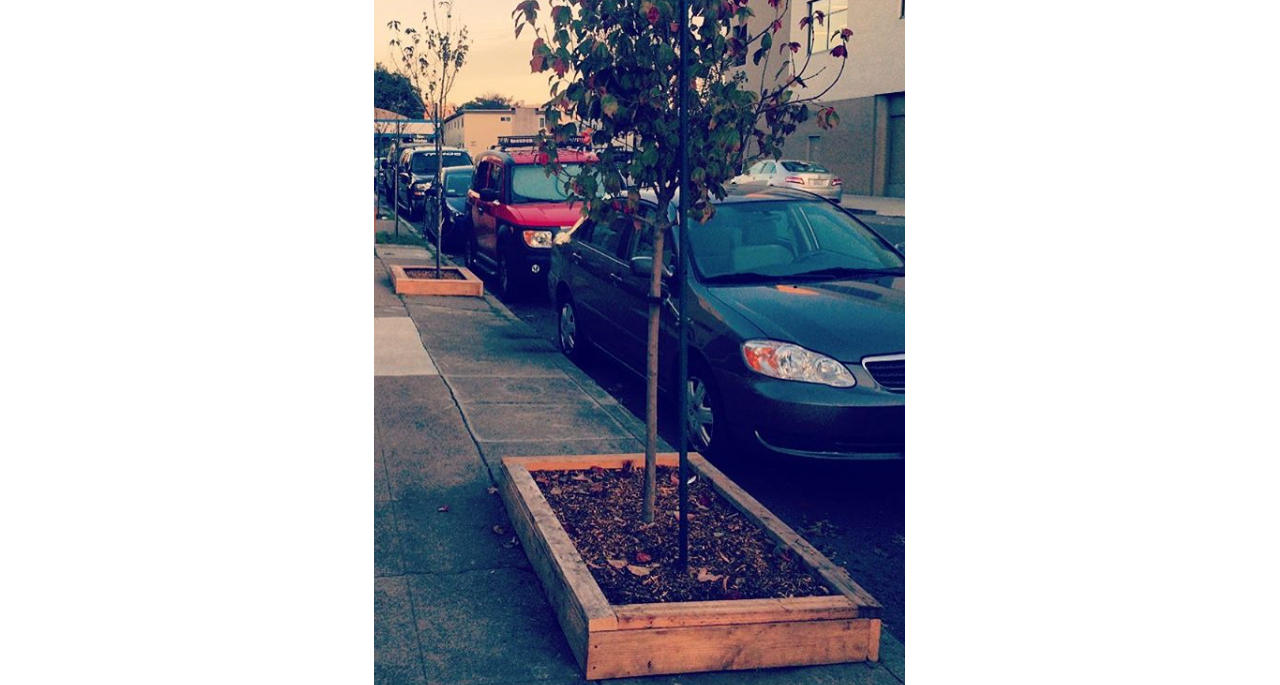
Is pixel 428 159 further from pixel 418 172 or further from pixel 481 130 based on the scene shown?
pixel 481 130

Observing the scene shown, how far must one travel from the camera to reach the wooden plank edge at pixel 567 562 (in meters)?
3.69

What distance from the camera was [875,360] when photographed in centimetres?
576

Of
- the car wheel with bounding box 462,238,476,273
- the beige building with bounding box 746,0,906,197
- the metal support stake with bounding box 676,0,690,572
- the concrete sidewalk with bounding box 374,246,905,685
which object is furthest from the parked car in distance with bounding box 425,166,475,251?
the metal support stake with bounding box 676,0,690,572

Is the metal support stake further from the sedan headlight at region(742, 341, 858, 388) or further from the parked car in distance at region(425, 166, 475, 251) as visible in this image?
the parked car in distance at region(425, 166, 475, 251)

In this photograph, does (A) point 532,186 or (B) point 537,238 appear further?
(A) point 532,186

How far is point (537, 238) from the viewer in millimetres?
12984

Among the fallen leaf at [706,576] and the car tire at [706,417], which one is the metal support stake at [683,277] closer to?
the fallen leaf at [706,576]

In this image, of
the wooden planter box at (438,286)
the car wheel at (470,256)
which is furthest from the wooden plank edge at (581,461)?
the car wheel at (470,256)

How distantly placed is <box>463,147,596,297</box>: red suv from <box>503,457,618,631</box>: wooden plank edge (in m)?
7.58

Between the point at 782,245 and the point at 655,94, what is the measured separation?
2824 mm

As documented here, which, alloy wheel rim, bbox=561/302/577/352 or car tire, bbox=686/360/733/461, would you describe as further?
alloy wheel rim, bbox=561/302/577/352

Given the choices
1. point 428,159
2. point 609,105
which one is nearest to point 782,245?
point 609,105

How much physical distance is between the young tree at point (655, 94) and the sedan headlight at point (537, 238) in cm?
835

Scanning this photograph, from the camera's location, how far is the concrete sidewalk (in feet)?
12.6
